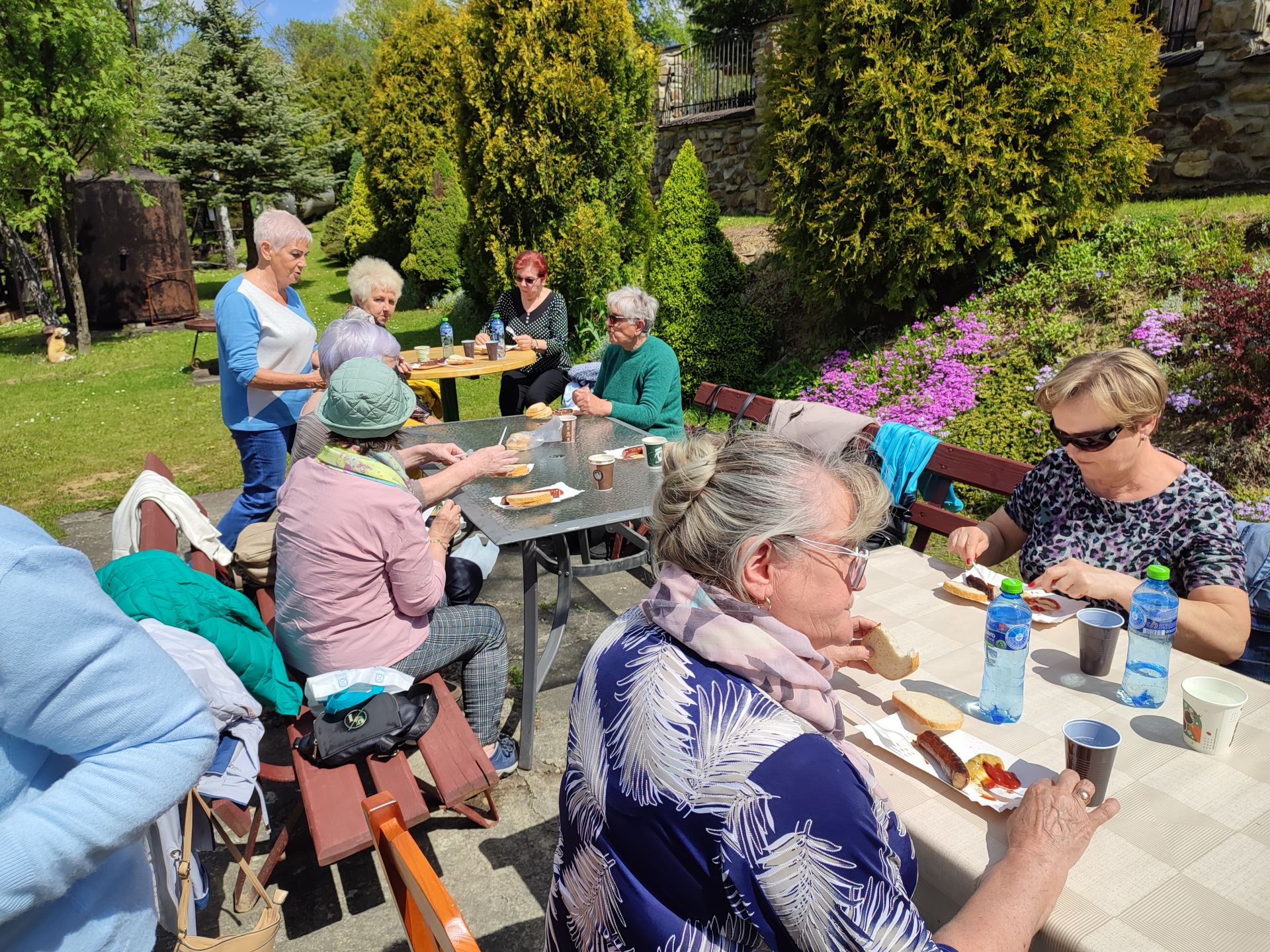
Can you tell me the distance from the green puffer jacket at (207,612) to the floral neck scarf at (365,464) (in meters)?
0.56

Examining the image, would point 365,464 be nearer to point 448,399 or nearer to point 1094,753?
point 1094,753

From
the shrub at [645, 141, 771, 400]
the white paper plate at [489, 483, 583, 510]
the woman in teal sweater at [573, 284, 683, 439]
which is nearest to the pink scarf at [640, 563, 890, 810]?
the white paper plate at [489, 483, 583, 510]

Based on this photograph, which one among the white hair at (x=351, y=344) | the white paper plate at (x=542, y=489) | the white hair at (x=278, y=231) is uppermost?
the white hair at (x=278, y=231)

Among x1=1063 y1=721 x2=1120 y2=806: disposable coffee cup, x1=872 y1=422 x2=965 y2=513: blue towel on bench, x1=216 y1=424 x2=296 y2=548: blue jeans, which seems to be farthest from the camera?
x1=216 y1=424 x2=296 y2=548: blue jeans

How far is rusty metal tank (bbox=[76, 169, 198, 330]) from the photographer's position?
15.5 metres

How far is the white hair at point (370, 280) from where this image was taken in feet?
18.3

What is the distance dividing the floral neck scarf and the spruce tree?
1835 cm

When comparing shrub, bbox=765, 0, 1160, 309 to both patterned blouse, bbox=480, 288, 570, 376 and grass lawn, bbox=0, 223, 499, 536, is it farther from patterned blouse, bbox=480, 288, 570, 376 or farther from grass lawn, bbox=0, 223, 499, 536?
grass lawn, bbox=0, 223, 499, 536

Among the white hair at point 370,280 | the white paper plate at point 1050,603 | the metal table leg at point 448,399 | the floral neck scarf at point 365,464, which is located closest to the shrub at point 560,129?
the metal table leg at point 448,399

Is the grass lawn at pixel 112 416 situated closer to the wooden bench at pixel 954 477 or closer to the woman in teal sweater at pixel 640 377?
the woman in teal sweater at pixel 640 377

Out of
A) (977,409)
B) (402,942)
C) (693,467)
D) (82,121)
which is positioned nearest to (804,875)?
(693,467)

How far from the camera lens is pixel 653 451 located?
4109 millimetres

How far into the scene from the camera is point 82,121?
1265cm

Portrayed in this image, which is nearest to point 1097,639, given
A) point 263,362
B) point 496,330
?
point 263,362
